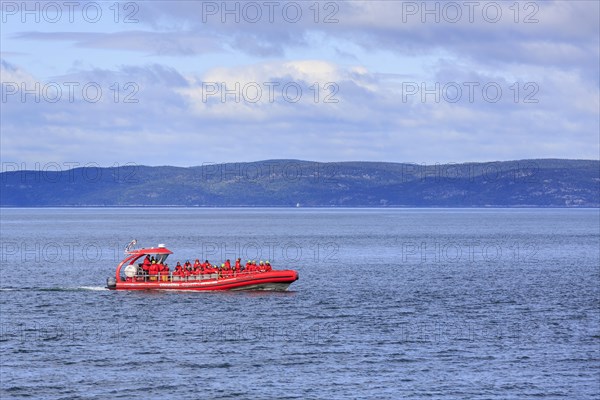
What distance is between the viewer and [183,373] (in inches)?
1962

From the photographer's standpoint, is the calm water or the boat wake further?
the boat wake

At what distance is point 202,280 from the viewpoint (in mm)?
80625

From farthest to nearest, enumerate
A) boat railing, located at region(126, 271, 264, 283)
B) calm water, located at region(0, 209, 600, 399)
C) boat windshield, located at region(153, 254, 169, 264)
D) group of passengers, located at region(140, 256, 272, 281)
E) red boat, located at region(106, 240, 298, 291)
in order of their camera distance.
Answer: boat windshield, located at region(153, 254, 169, 264), group of passengers, located at region(140, 256, 272, 281), boat railing, located at region(126, 271, 264, 283), red boat, located at region(106, 240, 298, 291), calm water, located at region(0, 209, 600, 399)

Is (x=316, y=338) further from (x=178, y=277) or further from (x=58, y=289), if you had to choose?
(x=58, y=289)

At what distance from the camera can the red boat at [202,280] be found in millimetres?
80062

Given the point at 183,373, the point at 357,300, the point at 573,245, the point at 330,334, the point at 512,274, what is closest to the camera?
the point at 183,373

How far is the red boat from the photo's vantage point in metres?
80.1

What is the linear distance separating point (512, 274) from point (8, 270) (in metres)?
51.2

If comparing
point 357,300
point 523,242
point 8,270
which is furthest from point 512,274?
point 523,242

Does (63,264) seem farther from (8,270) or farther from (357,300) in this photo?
(357,300)

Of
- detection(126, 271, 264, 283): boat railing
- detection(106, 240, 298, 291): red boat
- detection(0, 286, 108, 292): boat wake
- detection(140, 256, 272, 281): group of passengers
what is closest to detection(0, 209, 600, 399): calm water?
detection(0, 286, 108, 292): boat wake

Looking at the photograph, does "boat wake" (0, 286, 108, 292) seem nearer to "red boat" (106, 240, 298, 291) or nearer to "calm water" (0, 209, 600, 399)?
"calm water" (0, 209, 600, 399)

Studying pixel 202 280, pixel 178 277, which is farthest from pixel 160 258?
pixel 202 280

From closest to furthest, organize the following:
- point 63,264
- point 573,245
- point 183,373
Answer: point 183,373, point 63,264, point 573,245
